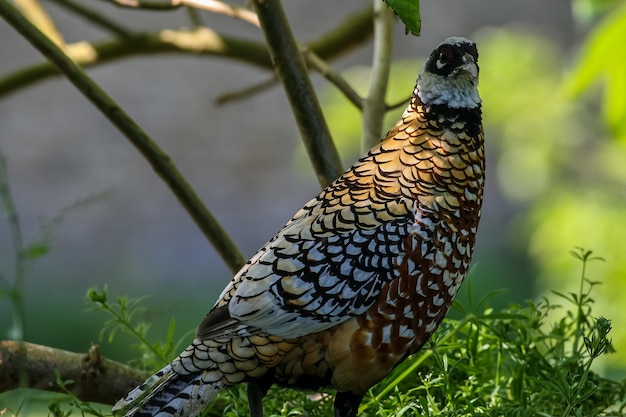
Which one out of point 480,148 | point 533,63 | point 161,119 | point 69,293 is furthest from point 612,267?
point 161,119

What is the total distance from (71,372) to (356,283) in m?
0.42

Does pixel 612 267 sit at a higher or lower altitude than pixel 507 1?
lower

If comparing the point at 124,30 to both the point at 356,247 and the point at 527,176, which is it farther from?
the point at 527,176

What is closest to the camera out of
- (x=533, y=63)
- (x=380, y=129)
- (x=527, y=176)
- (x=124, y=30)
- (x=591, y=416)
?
(x=591, y=416)

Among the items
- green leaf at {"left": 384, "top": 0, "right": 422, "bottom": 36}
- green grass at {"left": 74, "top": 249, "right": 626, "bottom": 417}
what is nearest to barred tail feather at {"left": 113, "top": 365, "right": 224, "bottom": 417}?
green grass at {"left": 74, "top": 249, "right": 626, "bottom": 417}

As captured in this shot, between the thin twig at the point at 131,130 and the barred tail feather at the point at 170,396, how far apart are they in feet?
1.08

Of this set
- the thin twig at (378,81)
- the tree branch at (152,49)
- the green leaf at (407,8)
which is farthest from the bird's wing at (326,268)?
the tree branch at (152,49)

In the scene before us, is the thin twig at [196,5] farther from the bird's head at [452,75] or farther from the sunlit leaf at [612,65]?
the sunlit leaf at [612,65]

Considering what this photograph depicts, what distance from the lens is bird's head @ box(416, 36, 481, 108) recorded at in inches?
37.4

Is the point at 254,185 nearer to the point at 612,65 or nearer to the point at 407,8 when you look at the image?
the point at 612,65

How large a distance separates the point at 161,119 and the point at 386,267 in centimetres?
480

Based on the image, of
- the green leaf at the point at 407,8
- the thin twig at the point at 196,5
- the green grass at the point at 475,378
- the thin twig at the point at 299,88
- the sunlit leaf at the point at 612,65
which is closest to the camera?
the green leaf at the point at 407,8

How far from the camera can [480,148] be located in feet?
3.21

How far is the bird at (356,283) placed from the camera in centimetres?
91
